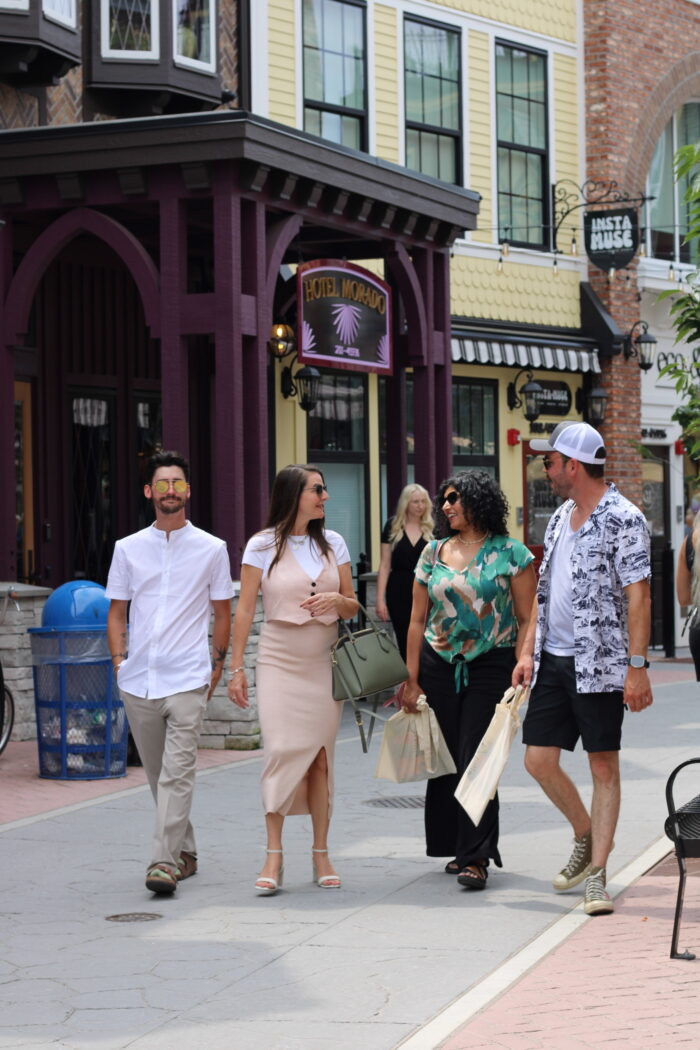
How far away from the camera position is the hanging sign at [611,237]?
73.1 ft

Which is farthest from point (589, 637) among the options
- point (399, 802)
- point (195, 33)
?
point (195, 33)

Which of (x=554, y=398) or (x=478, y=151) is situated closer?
(x=478, y=151)

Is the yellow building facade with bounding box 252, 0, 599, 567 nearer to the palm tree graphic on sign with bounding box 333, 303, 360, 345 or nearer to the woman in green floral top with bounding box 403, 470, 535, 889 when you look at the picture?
the palm tree graphic on sign with bounding box 333, 303, 360, 345

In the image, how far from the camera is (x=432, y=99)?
2125 centimetres

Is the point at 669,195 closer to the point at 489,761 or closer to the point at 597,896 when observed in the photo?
the point at 489,761

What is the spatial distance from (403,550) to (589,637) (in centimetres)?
627

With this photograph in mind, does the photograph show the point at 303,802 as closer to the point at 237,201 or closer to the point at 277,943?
the point at 277,943

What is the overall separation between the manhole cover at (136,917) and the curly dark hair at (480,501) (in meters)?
2.11

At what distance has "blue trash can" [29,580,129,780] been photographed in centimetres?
1154

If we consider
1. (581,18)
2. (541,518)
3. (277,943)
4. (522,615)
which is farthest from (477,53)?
(277,943)

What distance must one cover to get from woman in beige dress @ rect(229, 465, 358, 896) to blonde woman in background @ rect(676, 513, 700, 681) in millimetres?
1648

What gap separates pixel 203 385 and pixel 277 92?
3226 mm

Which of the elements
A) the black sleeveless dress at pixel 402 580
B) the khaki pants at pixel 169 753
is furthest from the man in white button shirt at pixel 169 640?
the black sleeveless dress at pixel 402 580

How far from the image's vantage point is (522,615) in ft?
26.4
